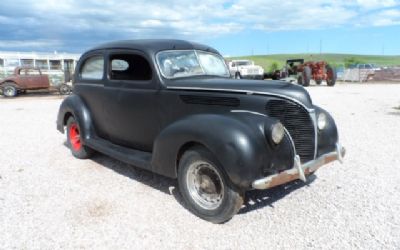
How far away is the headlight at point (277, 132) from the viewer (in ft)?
Answer: 11.9

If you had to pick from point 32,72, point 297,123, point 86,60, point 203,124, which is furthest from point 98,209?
point 32,72

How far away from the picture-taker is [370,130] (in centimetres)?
834

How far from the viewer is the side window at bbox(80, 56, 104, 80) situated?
18.6 ft

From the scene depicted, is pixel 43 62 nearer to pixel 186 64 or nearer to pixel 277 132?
pixel 186 64

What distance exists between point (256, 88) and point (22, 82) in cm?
1987

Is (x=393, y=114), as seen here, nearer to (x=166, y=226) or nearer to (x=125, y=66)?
(x=125, y=66)

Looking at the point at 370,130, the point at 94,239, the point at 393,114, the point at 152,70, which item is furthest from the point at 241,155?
the point at 393,114

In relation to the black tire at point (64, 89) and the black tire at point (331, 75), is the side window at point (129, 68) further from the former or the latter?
the black tire at point (331, 75)

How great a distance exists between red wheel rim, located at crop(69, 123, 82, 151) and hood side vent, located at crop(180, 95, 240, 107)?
2809 mm

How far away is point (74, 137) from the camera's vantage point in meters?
6.43

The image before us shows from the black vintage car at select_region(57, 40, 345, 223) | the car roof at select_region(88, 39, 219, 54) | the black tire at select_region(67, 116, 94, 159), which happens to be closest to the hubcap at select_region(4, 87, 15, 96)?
the black tire at select_region(67, 116, 94, 159)

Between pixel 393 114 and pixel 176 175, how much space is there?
893 cm

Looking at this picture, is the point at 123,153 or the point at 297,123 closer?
the point at 297,123

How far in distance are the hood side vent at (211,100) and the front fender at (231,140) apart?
16cm
